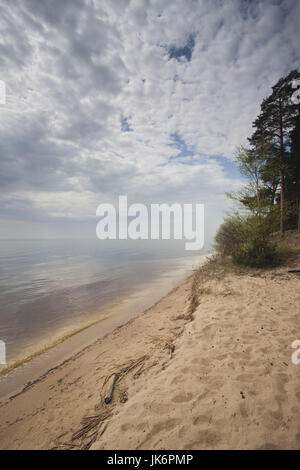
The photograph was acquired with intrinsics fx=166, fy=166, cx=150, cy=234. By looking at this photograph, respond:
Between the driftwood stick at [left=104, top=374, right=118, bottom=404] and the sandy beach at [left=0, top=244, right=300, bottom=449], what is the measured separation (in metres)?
0.11

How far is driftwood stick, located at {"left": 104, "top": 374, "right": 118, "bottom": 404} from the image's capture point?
3468 millimetres

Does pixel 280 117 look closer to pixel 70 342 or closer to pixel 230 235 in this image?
pixel 230 235

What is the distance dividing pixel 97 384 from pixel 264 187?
40.7 ft

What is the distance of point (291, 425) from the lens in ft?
7.38

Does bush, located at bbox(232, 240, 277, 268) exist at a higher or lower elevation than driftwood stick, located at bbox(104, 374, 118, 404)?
higher

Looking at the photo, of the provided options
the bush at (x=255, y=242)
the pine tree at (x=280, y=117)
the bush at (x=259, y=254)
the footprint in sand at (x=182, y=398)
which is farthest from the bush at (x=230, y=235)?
the footprint in sand at (x=182, y=398)

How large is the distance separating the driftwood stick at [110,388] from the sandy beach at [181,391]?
0.11 m

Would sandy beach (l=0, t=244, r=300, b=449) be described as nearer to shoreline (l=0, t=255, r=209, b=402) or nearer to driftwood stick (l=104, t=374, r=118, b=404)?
driftwood stick (l=104, t=374, r=118, b=404)

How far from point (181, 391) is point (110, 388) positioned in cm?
169

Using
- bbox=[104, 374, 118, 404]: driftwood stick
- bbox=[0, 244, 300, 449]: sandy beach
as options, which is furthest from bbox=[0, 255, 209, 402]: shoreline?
bbox=[104, 374, 118, 404]: driftwood stick

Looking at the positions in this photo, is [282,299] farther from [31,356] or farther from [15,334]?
[15,334]

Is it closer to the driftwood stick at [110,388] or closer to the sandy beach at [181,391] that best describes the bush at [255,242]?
the sandy beach at [181,391]

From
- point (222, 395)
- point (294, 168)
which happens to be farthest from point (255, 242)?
point (294, 168)
